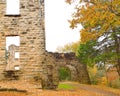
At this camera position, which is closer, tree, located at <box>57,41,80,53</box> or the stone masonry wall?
the stone masonry wall

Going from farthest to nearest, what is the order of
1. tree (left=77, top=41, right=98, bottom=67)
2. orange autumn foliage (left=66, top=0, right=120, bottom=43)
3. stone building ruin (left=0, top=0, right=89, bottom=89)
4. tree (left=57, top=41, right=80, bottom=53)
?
tree (left=57, top=41, right=80, bottom=53) → tree (left=77, top=41, right=98, bottom=67) → stone building ruin (left=0, top=0, right=89, bottom=89) → orange autumn foliage (left=66, top=0, right=120, bottom=43)

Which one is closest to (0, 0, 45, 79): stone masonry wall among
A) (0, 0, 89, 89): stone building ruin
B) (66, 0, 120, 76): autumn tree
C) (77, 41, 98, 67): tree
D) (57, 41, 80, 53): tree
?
(0, 0, 89, 89): stone building ruin

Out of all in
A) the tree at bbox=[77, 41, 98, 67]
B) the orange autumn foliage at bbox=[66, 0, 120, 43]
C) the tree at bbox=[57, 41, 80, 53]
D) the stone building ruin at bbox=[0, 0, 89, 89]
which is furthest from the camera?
the tree at bbox=[57, 41, 80, 53]

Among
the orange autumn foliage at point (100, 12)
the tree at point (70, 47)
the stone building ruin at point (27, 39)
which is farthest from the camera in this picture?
the tree at point (70, 47)

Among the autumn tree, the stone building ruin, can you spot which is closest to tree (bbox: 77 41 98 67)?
the stone building ruin

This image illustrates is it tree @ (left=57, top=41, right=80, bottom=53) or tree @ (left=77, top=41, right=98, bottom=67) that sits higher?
tree @ (left=57, top=41, right=80, bottom=53)

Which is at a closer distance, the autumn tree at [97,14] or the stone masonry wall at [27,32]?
the autumn tree at [97,14]

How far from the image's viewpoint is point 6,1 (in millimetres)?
19406

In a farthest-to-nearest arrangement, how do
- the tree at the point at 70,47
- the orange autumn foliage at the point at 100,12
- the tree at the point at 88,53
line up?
1. the tree at the point at 70,47
2. the tree at the point at 88,53
3. the orange autumn foliage at the point at 100,12

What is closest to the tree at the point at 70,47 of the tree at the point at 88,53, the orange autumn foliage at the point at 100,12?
the tree at the point at 88,53

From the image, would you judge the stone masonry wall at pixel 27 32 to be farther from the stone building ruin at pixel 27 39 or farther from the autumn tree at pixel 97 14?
the autumn tree at pixel 97 14

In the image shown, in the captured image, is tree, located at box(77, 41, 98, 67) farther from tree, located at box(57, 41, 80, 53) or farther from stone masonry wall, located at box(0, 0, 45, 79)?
tree, located at box(57, 41, 80, 53)

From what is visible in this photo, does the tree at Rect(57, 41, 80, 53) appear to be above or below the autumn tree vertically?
above

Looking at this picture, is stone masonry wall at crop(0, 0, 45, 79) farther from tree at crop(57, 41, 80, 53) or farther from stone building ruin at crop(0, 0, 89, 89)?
tree at crop(57, 41, 80, 53)
